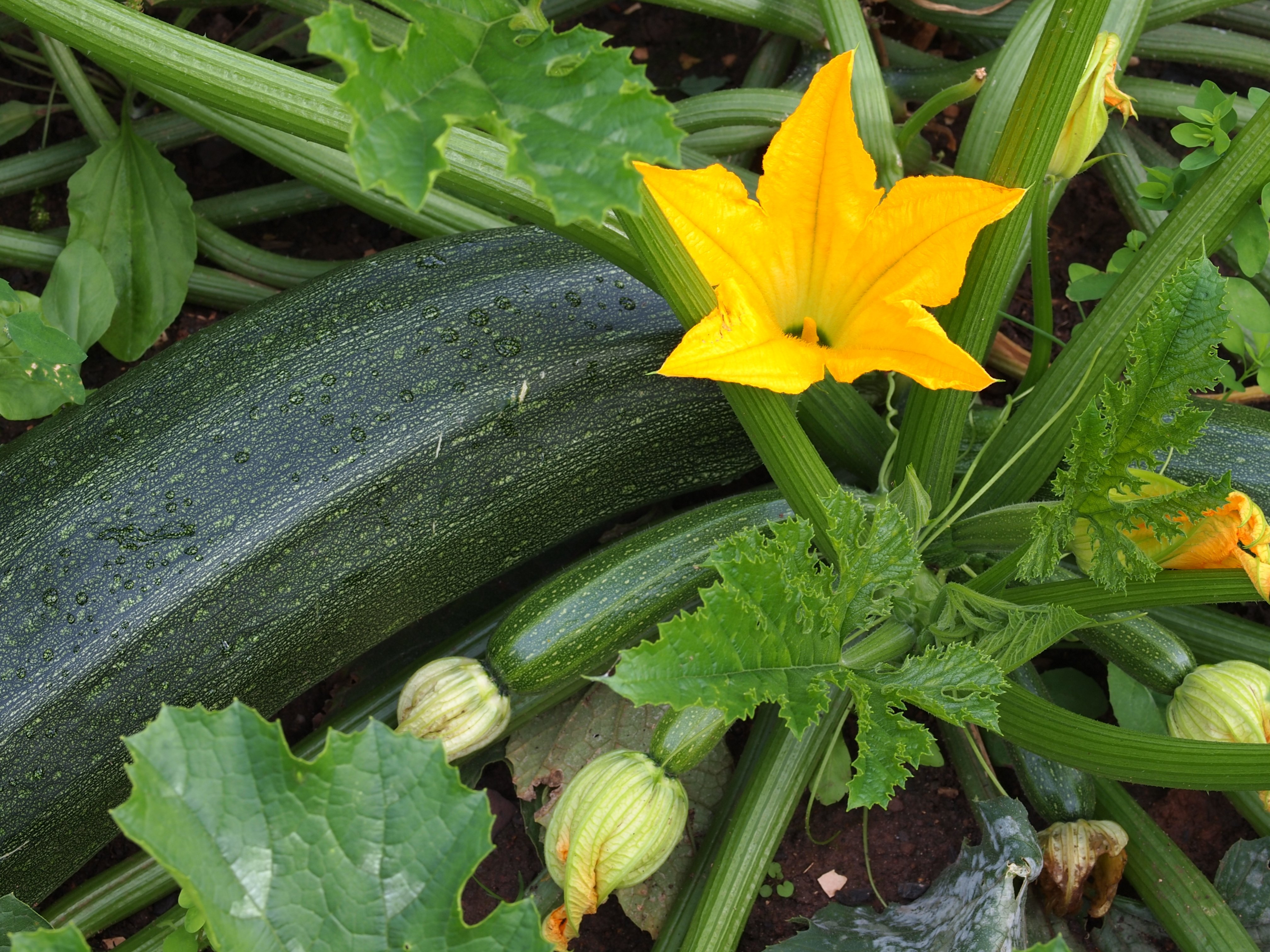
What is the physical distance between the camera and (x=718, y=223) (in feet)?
Result: 4.64

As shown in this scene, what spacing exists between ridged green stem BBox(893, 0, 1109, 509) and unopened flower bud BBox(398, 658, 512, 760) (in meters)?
0.75

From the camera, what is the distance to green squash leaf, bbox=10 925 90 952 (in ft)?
3.80

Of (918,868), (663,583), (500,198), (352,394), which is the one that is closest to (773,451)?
(663,583)

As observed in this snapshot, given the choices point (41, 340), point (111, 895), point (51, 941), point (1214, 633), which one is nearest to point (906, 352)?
point (1214, 633)

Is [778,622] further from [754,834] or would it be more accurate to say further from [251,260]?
[251,260]

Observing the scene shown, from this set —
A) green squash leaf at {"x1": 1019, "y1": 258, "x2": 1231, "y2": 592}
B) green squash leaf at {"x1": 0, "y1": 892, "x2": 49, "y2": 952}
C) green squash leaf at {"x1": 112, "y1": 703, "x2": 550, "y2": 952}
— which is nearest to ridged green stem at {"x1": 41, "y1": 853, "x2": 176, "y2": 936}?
green squash leaf at {"x1": 0, "y1": 892, "x2": 49, "y2": 952}

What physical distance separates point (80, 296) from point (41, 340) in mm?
265

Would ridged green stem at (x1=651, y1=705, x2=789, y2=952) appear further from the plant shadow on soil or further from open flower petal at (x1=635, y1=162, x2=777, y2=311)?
open flower petal at (x1=635, y1=162, x2=777, y2=311)

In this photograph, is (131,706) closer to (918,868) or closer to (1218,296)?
(918,868)

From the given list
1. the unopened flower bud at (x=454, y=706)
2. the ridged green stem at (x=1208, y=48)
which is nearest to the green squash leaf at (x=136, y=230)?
the unopened flower bud at (x=454, y=706)

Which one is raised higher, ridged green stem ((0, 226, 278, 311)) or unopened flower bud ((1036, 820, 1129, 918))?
ridged green stem ((0, 226, 278, 311))

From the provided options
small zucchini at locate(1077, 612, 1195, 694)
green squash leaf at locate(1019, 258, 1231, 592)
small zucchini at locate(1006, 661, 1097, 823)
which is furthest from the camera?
small zucchini at locate(1006, 661, 1097, 823)

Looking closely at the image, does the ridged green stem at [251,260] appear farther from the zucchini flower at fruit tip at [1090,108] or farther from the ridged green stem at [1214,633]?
the ridged green stem at [1214,633]

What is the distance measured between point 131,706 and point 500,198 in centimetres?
98
